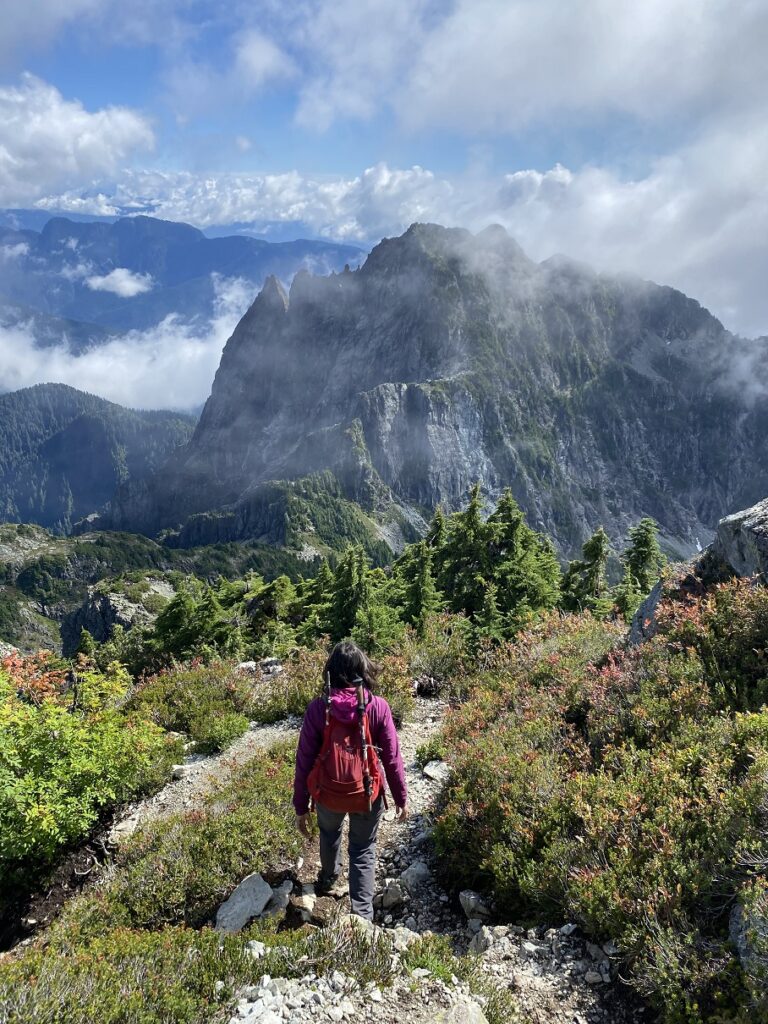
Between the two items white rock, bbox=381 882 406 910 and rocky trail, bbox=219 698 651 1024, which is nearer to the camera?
rocky trail, bbox=219 698 651 1024

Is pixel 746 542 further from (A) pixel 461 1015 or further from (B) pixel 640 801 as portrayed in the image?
(A) pixel 461 1015

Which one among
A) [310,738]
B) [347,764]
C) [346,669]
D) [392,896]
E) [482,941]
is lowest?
[392,896]

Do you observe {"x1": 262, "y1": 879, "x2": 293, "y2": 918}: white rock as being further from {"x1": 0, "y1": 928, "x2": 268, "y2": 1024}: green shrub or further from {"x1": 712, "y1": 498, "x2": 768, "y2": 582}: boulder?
{"x1": 712, "y1": 498, "x2": 768, "y2": 582}: boulder

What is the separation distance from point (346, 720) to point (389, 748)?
27.6 inches

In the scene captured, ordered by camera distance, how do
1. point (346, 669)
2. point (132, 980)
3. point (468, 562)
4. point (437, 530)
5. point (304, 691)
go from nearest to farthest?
point (132, 980), point (346, 669), point (304, 691), point (468, 562), point (437, 530)

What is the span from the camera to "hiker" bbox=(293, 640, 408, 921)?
6324 millimetres

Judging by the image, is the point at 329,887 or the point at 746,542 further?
the point at 746,542

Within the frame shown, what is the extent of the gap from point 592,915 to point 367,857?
262cm

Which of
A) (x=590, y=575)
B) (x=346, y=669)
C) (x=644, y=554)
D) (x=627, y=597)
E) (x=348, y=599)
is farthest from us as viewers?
(x=644, y=554)

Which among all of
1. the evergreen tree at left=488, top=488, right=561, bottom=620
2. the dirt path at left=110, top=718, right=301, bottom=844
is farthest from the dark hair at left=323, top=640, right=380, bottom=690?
the evergreen tree at left=488, top=488, right=561, bottom=620

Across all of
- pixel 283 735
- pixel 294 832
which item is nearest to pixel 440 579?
pixel 283 735

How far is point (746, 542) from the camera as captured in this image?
10141 mm

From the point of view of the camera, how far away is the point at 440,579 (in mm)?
27734

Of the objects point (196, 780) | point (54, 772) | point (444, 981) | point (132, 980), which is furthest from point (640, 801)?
point (196, 780)
